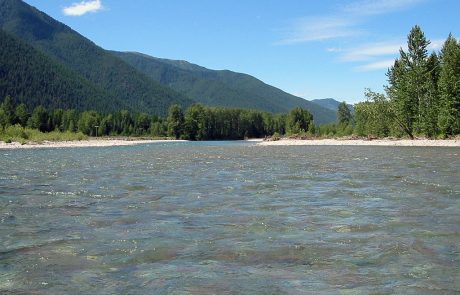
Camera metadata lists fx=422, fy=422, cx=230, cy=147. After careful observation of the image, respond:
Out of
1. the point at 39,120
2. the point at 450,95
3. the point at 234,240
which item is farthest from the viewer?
the point at 39,120

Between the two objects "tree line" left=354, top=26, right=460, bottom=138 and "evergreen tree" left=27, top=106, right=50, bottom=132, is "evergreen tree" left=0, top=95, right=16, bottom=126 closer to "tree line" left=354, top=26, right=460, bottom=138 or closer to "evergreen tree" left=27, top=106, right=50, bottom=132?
"evergreen tree" left=27, top=106, right=50, bottom=132

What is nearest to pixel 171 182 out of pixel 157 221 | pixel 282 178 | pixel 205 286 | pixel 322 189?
pixel 282 178

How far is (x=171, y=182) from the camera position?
850 inches

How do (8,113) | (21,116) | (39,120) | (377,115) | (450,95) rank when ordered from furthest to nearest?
(39,120) < (21,116) < (8,113) < (377,115) < (450,95)

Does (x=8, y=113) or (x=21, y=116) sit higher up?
(x=8, y=113)

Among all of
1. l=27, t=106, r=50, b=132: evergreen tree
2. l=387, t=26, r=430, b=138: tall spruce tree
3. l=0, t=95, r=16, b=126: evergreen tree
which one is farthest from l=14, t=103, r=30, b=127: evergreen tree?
l=387, t=26, r=430, b=138: tall spruce tree

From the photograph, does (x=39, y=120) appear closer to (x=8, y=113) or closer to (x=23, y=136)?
(x=8, y=113)

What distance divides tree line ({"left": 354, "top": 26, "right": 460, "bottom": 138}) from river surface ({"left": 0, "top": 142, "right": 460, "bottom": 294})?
2291 inches

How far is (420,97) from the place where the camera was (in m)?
80.2

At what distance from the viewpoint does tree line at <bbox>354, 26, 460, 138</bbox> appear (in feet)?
228

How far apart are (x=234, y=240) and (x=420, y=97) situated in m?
80.1

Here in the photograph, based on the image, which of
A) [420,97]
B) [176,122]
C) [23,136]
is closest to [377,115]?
[420,97]

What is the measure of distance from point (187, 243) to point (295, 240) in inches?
97.1

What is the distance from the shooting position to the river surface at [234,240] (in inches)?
274
